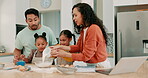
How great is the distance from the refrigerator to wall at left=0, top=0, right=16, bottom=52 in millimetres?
2310

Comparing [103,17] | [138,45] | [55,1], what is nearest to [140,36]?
[138,45]

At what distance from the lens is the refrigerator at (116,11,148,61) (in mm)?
3494

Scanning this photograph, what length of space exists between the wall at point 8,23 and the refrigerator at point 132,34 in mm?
2310

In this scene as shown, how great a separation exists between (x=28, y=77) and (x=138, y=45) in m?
2.64

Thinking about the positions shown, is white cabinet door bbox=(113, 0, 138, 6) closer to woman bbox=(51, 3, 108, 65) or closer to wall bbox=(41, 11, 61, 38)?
woman bbox=(51, 3, 108, 65)

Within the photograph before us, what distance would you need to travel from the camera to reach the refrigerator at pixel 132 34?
11.5 ft

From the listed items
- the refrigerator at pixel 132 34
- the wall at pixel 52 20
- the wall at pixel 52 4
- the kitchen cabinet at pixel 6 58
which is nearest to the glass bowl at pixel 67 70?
the refrigerator at pixel 132 34

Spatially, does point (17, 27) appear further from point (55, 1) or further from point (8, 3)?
point (55, 1)

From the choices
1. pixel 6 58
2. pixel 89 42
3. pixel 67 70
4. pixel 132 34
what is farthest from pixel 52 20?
pixel 67 70

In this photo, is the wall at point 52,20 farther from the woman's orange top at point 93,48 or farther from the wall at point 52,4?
the woman's orange top at point 93,48

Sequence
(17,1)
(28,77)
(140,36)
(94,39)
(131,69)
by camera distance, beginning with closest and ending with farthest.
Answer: (28,77), (131,69), (94,39), (140,36), (17,1)

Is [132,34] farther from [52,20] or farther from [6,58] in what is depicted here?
[52,20]

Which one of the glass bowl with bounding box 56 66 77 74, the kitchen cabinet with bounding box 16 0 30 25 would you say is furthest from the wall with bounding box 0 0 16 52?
the glass bowl with bounding box 56 66 77 74

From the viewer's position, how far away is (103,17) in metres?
4.01
